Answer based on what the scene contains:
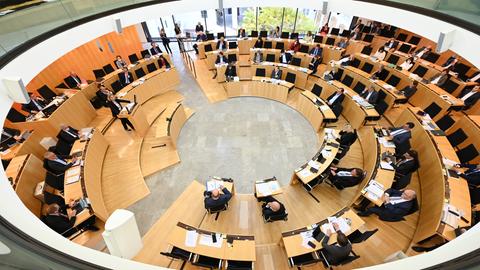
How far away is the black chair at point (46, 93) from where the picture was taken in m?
9.27

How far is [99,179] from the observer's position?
24.6 feet

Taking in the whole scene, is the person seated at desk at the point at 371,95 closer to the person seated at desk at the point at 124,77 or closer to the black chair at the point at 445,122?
the black chair at the point at 445,122

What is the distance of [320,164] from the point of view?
281 inches

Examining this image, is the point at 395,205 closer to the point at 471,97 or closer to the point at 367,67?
the point at 471,97

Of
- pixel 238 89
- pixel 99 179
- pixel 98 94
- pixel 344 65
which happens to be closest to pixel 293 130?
pixel 238 89

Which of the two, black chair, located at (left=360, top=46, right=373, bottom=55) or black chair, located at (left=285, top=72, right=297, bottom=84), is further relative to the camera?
black chair, located at (left=360, top=46, right=373, bottom=55)

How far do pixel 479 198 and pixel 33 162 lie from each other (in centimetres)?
1184

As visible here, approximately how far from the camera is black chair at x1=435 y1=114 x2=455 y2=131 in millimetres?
8039

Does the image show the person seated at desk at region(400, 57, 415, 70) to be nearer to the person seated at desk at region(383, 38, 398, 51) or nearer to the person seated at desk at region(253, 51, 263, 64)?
the person seated at desk at region(383, 38, 398, 51)

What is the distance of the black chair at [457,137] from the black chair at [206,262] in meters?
7.97

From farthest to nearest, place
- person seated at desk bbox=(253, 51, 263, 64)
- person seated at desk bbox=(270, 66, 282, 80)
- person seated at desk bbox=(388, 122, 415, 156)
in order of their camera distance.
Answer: person seated at desk bbox=(253, 51, 263, 64)
person seated at desk bbox=(270, 66, 282, 80)
person seated at desk bbox=(388, 122, 415, 156)

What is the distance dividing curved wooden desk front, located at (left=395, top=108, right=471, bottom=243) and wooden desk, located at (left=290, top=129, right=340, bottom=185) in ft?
8.38

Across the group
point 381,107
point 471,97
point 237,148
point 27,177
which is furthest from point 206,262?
point 471,97

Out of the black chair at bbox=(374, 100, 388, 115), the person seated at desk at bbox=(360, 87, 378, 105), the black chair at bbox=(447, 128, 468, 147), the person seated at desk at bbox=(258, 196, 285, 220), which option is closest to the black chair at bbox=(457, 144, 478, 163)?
the black chair at bbox=(447, 128, 468, 147)
